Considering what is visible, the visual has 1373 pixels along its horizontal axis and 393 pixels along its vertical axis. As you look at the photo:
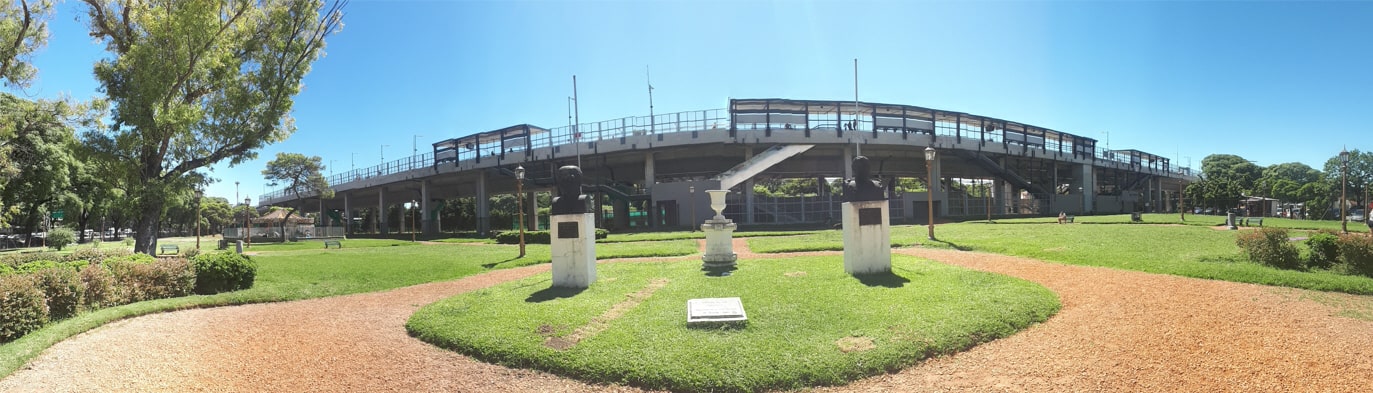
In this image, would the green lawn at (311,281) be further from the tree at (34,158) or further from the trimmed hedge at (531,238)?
the tree at (34,158)

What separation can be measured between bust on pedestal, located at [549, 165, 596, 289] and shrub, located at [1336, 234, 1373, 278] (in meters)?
13.9

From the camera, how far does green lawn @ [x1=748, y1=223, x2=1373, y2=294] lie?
9250mm

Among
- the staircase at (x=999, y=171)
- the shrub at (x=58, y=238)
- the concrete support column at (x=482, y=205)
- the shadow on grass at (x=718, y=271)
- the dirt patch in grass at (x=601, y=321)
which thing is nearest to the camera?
the dirt patch in grass at (x=601, y=321)

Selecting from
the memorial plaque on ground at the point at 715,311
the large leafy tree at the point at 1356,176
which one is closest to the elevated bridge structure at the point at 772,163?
the memorial plaque on ground at the point at 715,311

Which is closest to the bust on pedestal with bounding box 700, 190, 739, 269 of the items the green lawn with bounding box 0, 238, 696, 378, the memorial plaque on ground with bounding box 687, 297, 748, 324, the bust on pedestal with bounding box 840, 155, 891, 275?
the bust on pedestal with bounding box 840, 155, 891, 275

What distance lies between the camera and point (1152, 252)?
43.9ft

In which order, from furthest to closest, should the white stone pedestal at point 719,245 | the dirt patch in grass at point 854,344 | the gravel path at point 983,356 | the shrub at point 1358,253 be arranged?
the white stone pedestal at point 719,245, the shrub at point 1358,253, the dirt patch in grass at point 854,344, the gravel path at point 983,356

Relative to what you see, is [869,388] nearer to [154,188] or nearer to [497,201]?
[154,188]

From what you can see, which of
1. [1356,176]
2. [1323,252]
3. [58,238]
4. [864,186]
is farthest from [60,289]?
[1356,176]

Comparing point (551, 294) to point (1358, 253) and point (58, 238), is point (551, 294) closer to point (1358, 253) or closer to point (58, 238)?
point (1358, 253)

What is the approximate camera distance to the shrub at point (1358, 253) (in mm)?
9617

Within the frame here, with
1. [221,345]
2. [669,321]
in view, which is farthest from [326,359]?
[669,321]

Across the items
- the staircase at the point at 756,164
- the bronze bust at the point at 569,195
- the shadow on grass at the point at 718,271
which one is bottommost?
the shadow on grass at the point at 718,271

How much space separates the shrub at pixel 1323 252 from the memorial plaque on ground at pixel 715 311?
1215 cm
